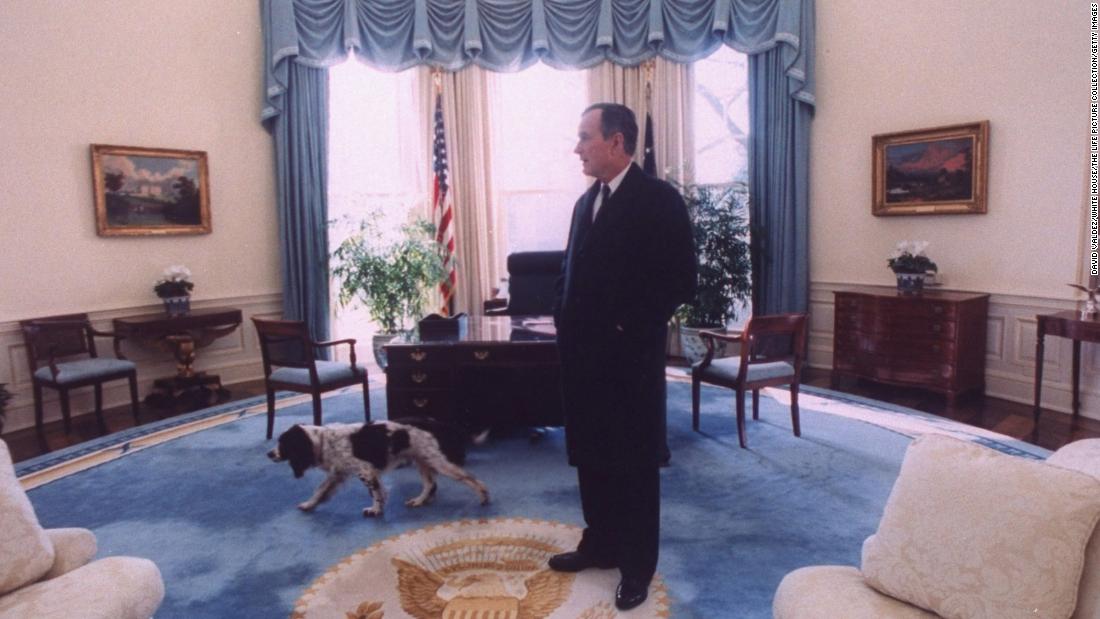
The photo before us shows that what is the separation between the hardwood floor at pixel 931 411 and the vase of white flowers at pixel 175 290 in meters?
0.79

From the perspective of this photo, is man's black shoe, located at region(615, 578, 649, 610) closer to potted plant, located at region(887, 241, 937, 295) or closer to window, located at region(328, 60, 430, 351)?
potted plant, located at region(887, 241, 937, 295)

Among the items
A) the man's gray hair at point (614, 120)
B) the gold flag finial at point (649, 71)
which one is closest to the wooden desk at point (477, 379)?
the man's gray hair at point (614, 120)

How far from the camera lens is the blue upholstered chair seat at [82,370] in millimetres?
4777

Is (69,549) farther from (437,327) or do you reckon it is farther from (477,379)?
(437,327)

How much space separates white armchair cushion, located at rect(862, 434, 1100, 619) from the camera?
1.42 metres

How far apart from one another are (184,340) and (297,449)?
2849 mm

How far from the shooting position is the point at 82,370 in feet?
16.1

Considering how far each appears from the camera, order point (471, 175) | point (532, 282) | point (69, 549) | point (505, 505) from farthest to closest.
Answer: point (471, 175) → point (532, 282) → point (505, 505) → point (69, 549)

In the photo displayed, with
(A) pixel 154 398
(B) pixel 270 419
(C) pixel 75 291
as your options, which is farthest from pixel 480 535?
(C) pixel 75 291

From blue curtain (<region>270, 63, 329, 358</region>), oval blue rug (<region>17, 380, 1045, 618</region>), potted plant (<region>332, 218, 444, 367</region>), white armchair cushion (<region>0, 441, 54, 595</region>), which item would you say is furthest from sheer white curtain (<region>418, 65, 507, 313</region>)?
white armchair cushion (<region>0, 441, 54, 595</region>)

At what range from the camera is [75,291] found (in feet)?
17.9

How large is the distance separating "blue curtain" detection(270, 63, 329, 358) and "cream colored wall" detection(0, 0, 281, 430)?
0.77ft

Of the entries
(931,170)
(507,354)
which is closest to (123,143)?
(507,354)

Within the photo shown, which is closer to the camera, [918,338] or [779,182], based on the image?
[918,338]
